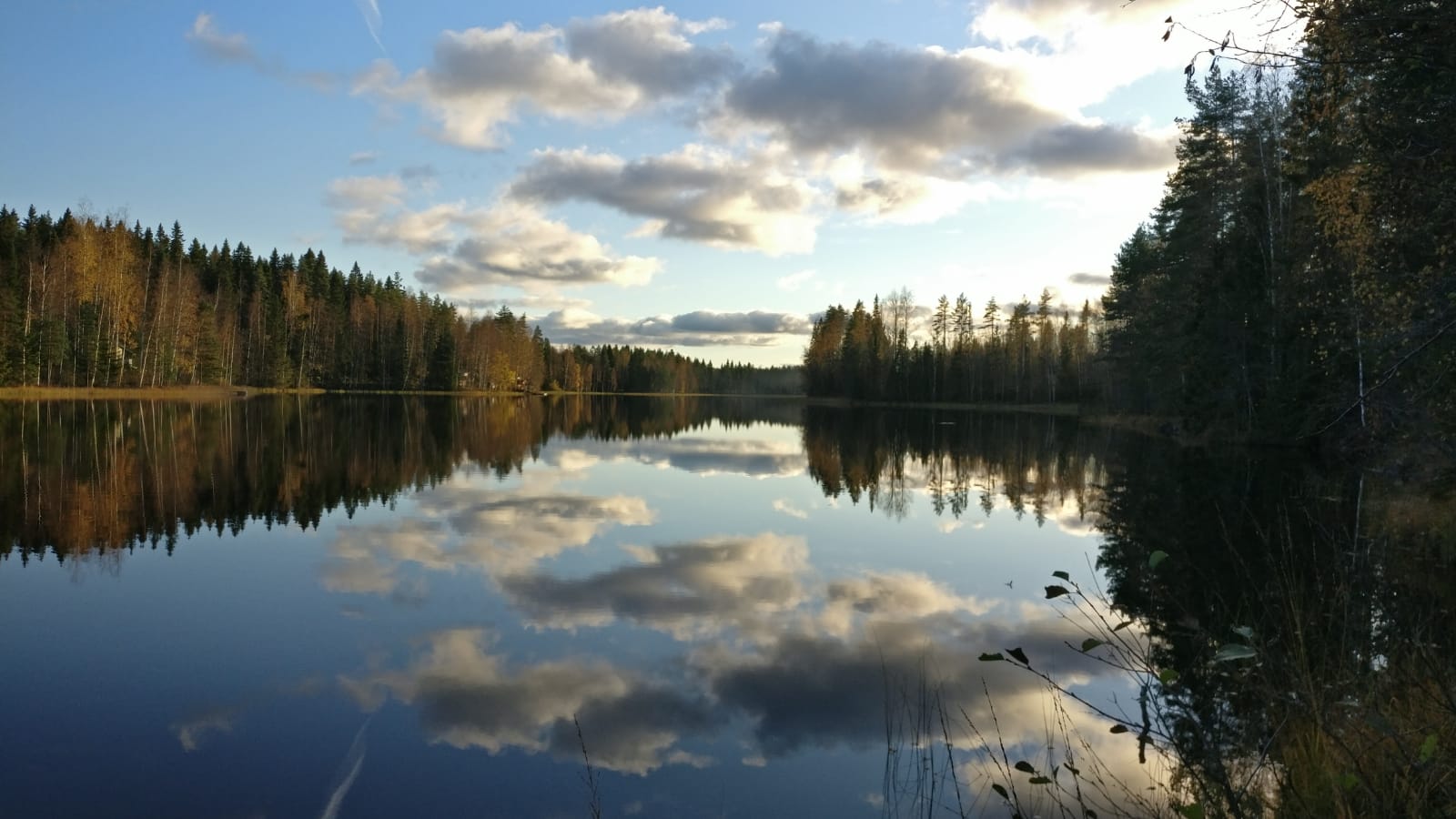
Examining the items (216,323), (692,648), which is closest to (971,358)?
(216,323)

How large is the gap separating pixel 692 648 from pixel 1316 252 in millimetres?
16898

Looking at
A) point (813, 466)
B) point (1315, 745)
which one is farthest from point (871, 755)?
point (813, 466)

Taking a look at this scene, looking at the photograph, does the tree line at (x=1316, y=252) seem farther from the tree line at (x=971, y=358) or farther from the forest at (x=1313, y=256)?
the tree line at (x=971, y=358)

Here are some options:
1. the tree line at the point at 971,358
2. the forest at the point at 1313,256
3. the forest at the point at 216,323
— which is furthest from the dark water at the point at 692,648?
the tree line at the point at 971,358

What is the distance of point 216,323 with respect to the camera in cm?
7475

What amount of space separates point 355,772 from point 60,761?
196 cm

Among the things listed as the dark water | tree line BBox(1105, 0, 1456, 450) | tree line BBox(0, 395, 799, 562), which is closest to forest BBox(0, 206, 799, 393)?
tree line BBox(0, 395, 799, 562)

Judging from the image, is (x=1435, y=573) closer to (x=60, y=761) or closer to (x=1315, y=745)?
(x=1315, y=745)

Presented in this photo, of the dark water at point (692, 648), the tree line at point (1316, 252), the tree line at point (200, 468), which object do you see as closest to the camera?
the dark water at point (692, 648)

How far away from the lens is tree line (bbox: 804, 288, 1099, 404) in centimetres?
8944

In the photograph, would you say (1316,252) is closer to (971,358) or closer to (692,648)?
(692,648)

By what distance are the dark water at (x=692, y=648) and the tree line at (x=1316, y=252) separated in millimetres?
2232

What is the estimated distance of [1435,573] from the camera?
10336mm

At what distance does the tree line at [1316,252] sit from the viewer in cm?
647
